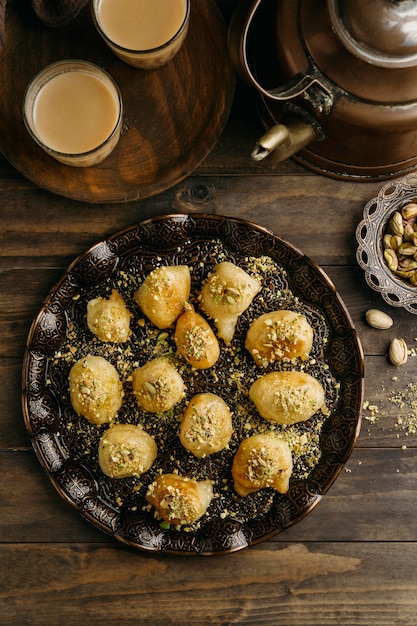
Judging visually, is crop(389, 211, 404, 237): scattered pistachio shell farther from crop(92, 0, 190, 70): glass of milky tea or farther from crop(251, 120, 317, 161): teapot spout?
crop(92, 0, 190, 70): glass of milky tea

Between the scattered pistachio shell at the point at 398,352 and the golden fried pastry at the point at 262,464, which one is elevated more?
the scattered pistachio shell at the point at 398,352

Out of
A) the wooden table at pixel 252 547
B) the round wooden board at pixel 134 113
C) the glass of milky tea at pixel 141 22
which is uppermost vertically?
the glass of milky tea at pixel 141 22

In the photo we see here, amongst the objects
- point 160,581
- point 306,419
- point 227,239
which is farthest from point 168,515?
point 227,239

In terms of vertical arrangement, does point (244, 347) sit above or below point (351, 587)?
above

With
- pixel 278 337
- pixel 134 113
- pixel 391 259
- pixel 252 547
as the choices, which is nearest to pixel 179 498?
pixel 252 547

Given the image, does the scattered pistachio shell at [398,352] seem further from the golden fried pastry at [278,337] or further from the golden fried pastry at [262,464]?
the golden fried pastry at [262,464]

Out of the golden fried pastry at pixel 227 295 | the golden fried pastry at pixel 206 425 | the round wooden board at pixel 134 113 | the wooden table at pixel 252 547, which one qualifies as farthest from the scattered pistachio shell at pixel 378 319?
the round wooden board at pixel 134 113

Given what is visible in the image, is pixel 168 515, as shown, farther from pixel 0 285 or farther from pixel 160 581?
pixel 0 285
